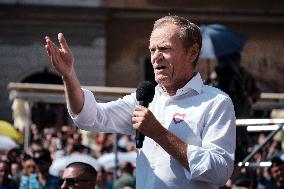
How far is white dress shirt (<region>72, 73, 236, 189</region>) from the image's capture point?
4.93 metres

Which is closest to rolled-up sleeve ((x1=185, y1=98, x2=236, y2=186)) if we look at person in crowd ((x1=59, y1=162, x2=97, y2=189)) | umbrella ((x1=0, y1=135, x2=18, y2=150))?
person in crowd ((x1=59, y1=162, x2=97, y2=189))

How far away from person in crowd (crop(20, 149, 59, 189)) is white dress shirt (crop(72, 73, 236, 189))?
6198mm

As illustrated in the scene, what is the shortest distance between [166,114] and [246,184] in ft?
18.1

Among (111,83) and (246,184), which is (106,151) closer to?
(246,184)

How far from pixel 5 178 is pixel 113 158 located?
3.54 meters

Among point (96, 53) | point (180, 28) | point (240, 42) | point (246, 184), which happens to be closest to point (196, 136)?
point (180, 28)

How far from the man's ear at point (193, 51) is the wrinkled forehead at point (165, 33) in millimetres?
105

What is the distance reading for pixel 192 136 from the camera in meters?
5.06

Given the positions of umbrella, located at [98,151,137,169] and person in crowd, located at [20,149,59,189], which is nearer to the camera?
person in crowd, located at [20,149,59,189]

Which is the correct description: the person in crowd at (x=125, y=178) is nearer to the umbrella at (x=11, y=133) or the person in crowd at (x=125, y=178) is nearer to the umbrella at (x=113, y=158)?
the umbrella at (x=113, y=158)

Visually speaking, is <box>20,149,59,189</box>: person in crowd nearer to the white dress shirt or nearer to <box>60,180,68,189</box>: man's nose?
<box>60,180,68,189</box>: man's nose

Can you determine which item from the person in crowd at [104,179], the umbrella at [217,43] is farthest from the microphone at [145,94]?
the person in crowd at [104,179]

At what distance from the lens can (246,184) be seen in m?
10.5

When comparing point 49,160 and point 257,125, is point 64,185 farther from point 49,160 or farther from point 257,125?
point 49,160
